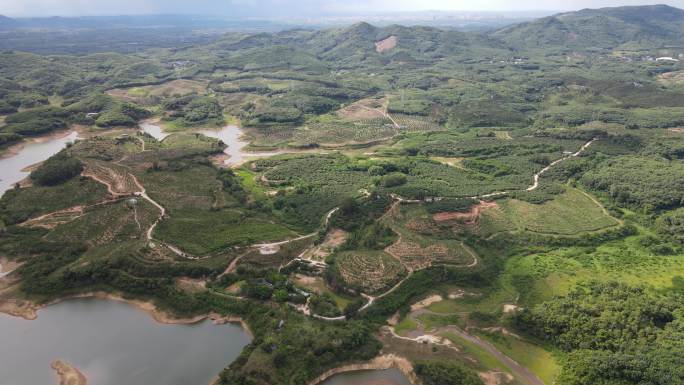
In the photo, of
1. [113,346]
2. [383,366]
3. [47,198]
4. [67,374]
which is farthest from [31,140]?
[383,366]

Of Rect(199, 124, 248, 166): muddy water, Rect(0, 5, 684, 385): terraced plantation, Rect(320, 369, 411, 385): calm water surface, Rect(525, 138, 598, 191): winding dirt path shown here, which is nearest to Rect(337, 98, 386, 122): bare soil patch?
Rect(0, 5, 684, 385): terraced plantation

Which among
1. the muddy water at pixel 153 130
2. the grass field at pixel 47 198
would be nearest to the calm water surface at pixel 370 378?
the grass field at pixel 47 198

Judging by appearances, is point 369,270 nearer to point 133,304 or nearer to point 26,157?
point 133,304

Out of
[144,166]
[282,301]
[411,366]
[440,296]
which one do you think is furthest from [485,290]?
[144,166]

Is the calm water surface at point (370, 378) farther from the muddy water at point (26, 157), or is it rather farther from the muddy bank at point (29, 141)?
the muddy bank at point (29, 141)

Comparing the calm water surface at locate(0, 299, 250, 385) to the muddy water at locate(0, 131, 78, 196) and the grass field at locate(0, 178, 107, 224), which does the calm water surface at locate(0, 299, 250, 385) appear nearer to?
the grass field at locate(0, 178, 107, 224)

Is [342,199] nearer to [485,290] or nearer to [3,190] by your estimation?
[485,290]
